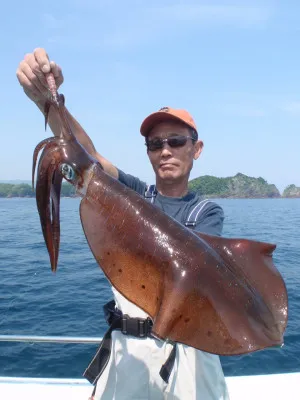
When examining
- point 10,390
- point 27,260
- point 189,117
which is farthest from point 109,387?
point 27,260

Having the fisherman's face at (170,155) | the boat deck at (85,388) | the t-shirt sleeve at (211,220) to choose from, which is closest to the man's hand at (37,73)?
the fisherman's face at (170,155)

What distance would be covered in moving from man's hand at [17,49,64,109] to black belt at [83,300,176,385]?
75.3 inches

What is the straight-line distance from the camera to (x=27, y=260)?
20453 mm

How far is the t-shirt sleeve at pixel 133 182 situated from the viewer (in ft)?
13.1

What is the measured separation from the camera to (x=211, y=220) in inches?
125

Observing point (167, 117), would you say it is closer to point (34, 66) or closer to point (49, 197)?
point (34, 66)

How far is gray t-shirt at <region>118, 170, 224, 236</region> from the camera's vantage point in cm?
313

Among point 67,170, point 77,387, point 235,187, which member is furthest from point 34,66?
point 235,187

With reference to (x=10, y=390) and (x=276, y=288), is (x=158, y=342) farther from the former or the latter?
(x=10, y=390)

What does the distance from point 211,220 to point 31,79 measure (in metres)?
1.84

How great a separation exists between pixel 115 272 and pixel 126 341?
52.3 inches

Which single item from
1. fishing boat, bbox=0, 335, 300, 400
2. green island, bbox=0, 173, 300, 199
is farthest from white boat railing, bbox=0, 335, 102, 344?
green island, bbox=0, 173, 300, 199

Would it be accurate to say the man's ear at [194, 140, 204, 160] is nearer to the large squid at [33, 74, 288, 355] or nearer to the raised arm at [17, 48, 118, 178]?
the raised arm at [17, 48, 118, 178]

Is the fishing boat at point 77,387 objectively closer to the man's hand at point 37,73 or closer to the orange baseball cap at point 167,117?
the orange baseball cap at point 167,117
